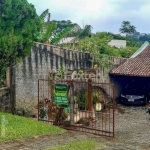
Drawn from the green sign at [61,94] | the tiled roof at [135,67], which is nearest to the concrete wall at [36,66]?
the green sign at [61,94]

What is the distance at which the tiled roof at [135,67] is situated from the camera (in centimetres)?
1838

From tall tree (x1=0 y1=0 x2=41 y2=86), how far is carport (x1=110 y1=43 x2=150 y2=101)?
7.68 m

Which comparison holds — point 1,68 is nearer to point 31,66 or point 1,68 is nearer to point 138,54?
point 31,66

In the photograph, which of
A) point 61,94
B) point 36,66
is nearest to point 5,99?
point 36,66

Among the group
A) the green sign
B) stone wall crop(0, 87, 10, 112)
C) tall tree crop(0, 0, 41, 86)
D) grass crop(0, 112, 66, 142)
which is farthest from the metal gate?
tall tree crop(0, 0, 41, 86)

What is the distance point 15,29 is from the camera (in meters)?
12.0

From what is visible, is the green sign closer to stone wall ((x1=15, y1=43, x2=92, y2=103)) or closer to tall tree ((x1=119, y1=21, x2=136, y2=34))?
stone wall ((x1=15, y1=43, x2=92, y2=103))

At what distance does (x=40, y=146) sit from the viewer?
348 inches

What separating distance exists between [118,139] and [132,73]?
28.0 feet

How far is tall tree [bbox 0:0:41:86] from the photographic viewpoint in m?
10.9

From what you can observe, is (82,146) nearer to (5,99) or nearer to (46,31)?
(5,99)

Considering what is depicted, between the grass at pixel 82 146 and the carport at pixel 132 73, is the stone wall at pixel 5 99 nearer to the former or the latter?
the grass at pixel 82 146

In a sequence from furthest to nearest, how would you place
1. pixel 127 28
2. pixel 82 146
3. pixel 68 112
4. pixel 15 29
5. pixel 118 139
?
pixel 127 28
pixel 68 112
pixel 15 29
pixel 118 139
pixel 82 146

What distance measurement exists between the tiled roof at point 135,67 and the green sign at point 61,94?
308 inches
